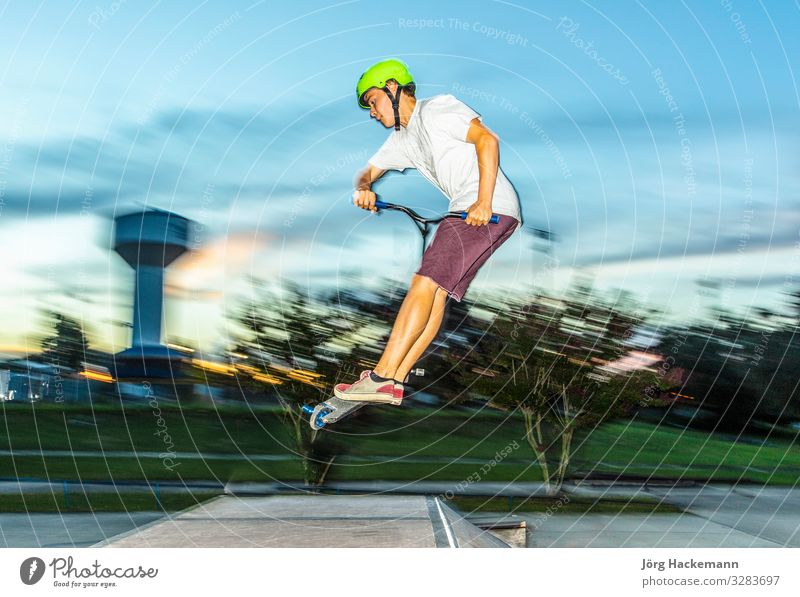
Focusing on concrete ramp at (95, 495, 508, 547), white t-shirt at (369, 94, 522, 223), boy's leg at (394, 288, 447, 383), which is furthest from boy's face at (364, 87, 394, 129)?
concrete ramp at (95, 495, 508, 547)

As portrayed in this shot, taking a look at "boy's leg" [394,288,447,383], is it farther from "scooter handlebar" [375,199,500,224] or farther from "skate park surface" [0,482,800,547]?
"skate park surface" [0,482,800,547]

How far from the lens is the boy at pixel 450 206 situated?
757 centimetres

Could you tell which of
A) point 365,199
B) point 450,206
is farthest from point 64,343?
point 450,206

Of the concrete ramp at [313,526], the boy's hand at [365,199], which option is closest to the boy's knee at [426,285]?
the boy's hand at [365,199]

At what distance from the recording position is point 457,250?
24.9ft

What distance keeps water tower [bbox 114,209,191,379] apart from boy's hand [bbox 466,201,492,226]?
2928 millimetres

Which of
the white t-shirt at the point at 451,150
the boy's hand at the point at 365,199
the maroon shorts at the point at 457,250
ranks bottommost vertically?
the maroon shorts at the point at 457,250

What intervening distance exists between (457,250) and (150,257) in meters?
3.26

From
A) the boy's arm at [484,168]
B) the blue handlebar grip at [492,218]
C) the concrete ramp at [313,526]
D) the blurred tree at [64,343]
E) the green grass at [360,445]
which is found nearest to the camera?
the boy's arm at [484,168]

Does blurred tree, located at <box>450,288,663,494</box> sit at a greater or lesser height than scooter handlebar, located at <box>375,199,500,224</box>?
lesser

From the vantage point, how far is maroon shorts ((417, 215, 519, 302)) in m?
7.56

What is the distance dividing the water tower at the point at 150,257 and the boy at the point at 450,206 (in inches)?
84.6

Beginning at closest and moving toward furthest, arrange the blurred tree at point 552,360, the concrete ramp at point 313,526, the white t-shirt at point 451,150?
the white t-shirt at point 451,150
the concrete ramp at point 313,526
the blurred tree at point 552,360

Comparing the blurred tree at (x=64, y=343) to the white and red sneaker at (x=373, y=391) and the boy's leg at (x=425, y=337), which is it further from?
the boy's leg at (x=425, y=337)
